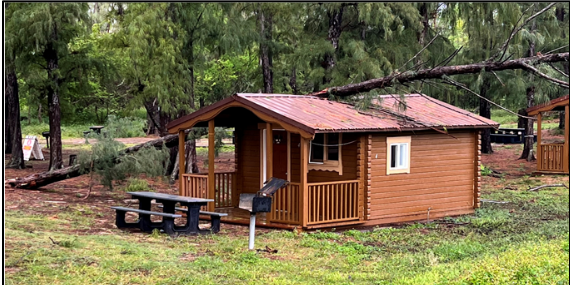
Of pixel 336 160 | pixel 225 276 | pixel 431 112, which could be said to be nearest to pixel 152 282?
pixel 225 276

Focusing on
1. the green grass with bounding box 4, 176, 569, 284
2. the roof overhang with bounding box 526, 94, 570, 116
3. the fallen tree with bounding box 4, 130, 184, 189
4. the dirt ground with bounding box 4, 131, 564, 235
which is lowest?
the green grass with bounding box 4, 176, 569, 284

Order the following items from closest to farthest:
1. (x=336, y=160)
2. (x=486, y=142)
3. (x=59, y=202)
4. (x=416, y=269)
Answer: (x=416, y=269), (x=336, y=160), (x=59, y=202), (x=486, y=142)

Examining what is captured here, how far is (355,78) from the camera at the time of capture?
19.1 meters

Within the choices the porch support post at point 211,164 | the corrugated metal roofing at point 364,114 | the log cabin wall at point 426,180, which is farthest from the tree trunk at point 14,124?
the log cabin wall at point 426,180

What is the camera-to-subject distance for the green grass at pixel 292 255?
836cm

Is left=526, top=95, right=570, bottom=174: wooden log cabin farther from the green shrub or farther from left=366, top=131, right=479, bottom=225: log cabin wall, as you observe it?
the green shrub

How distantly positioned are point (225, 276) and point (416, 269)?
2.64 m

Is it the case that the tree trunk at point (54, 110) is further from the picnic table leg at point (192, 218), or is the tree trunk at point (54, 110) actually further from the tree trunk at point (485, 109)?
the tree trunk at point (485, 109)

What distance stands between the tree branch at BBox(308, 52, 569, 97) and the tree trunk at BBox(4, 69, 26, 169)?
1141 centimetres

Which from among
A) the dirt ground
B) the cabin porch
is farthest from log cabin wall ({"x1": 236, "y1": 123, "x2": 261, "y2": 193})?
the dirt ground

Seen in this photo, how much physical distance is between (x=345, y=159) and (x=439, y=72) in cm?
255

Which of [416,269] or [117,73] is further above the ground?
[117,73]

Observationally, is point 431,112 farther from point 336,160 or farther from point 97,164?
point 97,164

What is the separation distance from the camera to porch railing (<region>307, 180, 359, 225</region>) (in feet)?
41.7
